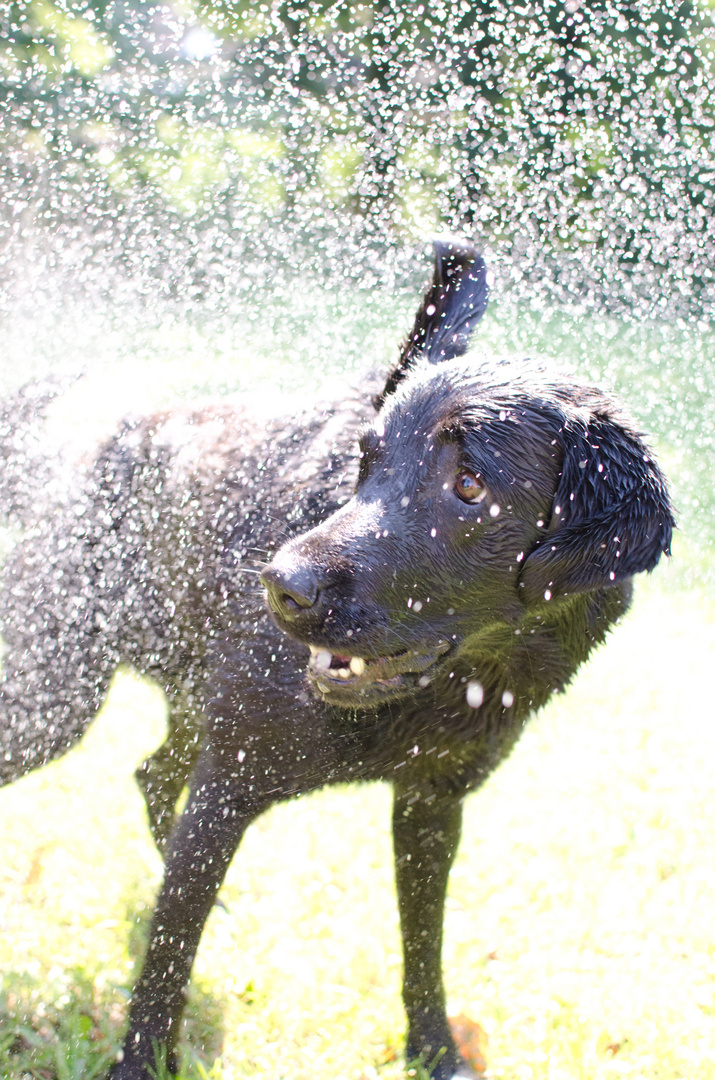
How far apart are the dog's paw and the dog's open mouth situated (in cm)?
139

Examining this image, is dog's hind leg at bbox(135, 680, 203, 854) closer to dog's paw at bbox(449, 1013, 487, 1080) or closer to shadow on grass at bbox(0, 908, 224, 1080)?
shadow on grass at bbox(0, 908, 224, 1080)

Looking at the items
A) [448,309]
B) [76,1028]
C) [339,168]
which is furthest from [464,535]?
[339,168]

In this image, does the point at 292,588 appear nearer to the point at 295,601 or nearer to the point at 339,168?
the point at 295,601

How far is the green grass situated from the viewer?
2.71 meters

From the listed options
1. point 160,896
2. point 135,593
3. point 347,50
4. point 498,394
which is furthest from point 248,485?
point 347,50

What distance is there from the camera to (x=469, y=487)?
214 centimetres

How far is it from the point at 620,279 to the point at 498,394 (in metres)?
8.25

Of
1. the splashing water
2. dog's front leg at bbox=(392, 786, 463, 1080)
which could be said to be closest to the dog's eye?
dog's front leg at bbox=(392, 786, 463, 1080)

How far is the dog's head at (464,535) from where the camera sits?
205 cm

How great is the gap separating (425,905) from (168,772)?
1110 mm

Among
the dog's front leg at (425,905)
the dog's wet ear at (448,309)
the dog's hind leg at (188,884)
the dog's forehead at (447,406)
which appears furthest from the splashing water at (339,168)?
the dog's hind leg at (188,884)

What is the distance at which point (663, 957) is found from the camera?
A: 3164 mm

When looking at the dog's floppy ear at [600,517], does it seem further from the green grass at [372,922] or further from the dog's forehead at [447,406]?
the green grass at [372,922]

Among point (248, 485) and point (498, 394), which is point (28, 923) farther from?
point (498, 394)
